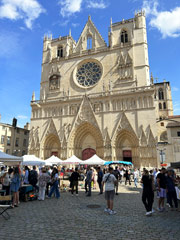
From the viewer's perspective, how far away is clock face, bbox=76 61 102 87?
3148 centimetres

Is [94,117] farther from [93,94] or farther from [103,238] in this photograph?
[103,238]

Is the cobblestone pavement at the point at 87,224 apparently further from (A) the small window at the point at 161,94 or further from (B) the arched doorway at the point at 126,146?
(A) the small window at the point at 161,94

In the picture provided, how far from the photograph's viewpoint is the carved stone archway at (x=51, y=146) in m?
30.7

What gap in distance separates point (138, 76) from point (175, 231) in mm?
25764

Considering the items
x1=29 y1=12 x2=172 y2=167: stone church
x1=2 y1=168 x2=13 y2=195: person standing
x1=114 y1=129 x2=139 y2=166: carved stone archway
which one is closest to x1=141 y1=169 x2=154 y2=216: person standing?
x1=2 y1=168 x2=13 y2=195: person standing

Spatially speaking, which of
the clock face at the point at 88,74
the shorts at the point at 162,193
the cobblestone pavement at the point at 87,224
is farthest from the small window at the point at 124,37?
the cobblestone pavement at the point at 87,224

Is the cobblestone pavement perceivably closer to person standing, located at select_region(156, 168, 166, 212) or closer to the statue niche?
person standing, located at select_region(156, 168, 166, 212)

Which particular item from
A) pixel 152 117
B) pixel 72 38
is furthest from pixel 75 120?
pixel 72 38

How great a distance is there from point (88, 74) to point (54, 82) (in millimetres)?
6804

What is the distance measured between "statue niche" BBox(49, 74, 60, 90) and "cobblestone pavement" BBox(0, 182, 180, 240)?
92.5ft

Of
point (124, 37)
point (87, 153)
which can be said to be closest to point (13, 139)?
point (87, 153)

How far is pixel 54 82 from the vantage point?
33906 millimetres

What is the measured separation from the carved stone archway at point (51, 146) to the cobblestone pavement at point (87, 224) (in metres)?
23.5

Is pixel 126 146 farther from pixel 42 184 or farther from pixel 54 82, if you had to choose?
pixel 42 184
